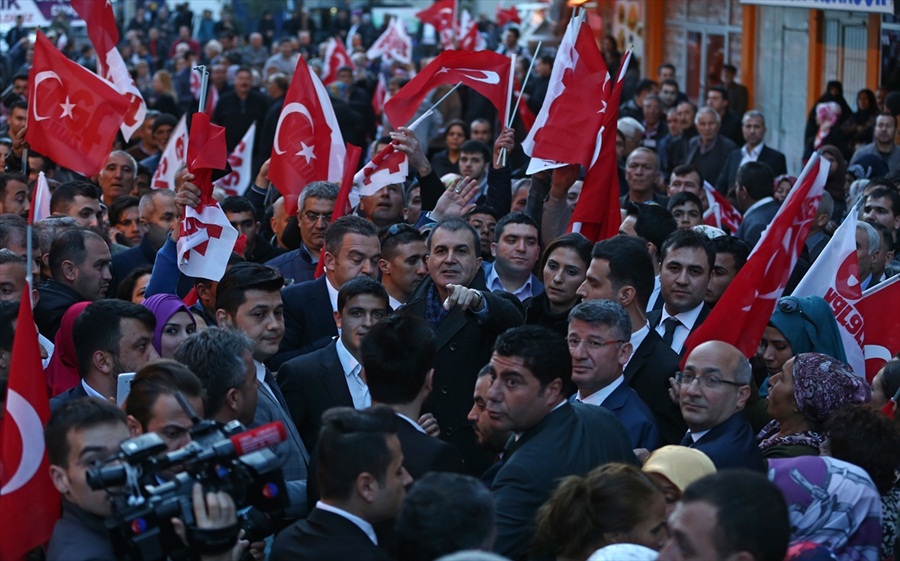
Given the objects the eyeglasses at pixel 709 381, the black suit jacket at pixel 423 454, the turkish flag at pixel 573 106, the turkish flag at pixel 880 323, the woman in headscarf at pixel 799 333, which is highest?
the turkish flag at pixel 573 106

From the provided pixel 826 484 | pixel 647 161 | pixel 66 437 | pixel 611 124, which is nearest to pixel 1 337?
pixel 66 437

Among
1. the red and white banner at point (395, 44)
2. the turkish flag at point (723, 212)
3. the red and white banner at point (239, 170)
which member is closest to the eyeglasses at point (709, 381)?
the turkish flag at point (723, 212)

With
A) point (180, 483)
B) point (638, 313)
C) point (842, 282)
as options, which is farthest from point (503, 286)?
point (180, 483)

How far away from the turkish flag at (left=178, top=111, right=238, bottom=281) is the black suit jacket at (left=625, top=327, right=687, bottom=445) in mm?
2495

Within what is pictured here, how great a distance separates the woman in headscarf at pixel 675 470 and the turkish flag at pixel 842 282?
2.83 metres

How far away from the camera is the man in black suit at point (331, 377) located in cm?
598

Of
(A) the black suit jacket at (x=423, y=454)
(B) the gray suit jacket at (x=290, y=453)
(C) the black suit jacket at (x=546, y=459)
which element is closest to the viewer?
(C) the black suit jacket at (x=546, y=459)

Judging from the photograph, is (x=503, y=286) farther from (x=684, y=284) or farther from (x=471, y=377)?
(x=471, y=377)

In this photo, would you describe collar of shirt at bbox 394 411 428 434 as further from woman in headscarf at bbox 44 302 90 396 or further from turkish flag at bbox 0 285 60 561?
woman in headscarf at bbox 44 302 90 396

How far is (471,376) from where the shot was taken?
20.8ft

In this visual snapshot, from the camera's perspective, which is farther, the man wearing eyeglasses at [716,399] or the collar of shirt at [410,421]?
the man wearing eyeglasses at [716,399]

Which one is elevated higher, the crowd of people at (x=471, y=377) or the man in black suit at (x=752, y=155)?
the crowd of people at (x=471, y=377)

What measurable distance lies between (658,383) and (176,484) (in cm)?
282

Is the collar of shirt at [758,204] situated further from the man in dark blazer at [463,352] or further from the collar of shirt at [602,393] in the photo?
the collar of shirt at [602,393]
